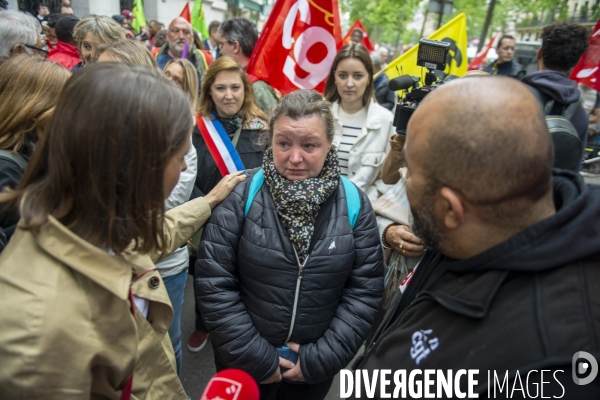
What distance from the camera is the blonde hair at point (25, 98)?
65.9 inches

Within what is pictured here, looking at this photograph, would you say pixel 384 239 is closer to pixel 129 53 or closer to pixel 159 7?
pixel 129 53

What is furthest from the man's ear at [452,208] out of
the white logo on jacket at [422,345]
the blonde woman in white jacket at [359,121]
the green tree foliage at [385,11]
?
the green tree foliage at [385,11]

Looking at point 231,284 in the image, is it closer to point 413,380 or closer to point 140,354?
point 140,354

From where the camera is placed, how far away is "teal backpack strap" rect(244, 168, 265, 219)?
191 cm

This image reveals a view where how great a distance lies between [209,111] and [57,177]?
202 centimetres

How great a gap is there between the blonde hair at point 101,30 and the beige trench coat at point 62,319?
2.33 m

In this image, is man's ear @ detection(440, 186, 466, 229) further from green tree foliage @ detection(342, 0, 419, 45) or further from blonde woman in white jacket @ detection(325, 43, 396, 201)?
green tree foliage @ detection(342, 0, 419, 45)

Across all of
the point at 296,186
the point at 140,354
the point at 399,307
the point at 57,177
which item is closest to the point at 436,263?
the point at 399,307

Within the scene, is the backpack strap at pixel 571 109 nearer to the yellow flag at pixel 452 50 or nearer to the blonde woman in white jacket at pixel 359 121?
the blonde woman in white jacket at pixel 359 121

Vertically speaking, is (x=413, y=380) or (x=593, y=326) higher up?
(x=593, y=326)

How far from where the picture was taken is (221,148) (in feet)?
9.25

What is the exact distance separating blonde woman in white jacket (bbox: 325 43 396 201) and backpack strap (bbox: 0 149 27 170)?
197 centimetres

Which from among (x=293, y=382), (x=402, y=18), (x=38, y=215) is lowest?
(x=293, y=382)

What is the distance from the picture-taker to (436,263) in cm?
128
